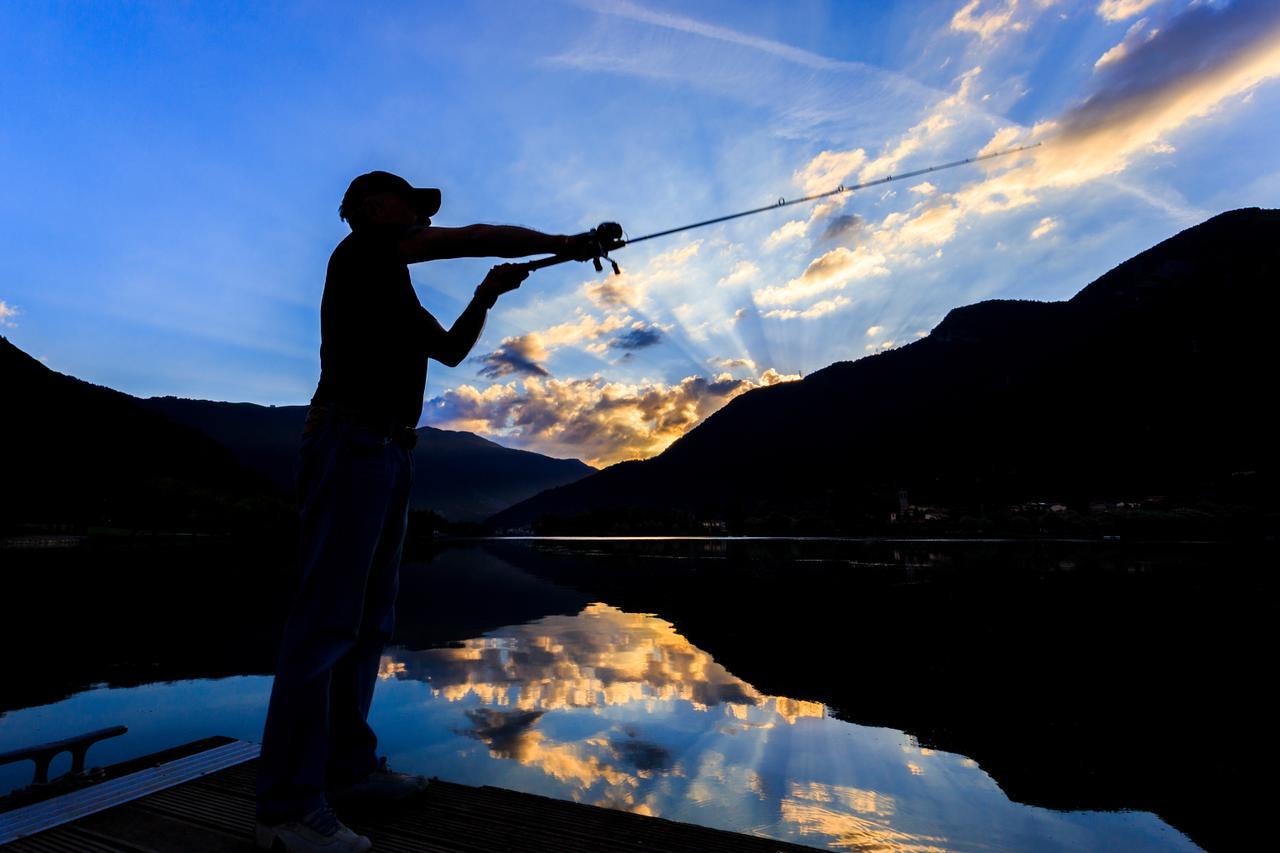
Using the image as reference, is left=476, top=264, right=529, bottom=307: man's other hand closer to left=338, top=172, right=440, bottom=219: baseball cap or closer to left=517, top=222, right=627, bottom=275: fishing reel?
left=517, top=222, right=627, bottom=275: fishing reel

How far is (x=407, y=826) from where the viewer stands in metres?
2.88

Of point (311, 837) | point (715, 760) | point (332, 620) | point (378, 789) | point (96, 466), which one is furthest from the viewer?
point (96, 466)

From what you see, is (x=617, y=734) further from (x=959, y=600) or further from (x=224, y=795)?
(x=959, y=600)

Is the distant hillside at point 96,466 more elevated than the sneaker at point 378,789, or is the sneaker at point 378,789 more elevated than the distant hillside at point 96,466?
the distant hillside at point 96,466

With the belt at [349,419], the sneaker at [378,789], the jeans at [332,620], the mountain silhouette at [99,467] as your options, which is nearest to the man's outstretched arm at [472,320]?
the belt at [349,419]

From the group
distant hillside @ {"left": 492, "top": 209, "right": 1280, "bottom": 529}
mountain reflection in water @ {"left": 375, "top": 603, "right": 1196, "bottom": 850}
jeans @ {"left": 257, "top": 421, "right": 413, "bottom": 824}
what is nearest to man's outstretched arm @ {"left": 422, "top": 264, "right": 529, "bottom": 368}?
jeans @ {"left": 257, "top": 421, "right": 413, "bottom": 824}

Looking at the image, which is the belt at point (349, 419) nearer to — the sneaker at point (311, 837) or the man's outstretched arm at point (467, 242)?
the man's outstretched arm at point (467, 242)

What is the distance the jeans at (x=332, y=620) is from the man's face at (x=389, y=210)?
1023 millimetres

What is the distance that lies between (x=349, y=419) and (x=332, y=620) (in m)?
0.87

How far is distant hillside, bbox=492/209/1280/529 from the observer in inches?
3787

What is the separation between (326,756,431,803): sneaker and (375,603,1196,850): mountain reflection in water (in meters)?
1.51

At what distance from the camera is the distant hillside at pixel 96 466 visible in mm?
91625

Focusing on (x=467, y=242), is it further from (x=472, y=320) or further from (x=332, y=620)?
(x=332, y=620)

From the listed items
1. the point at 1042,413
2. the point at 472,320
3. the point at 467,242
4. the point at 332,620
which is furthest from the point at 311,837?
the point at 1042,413
